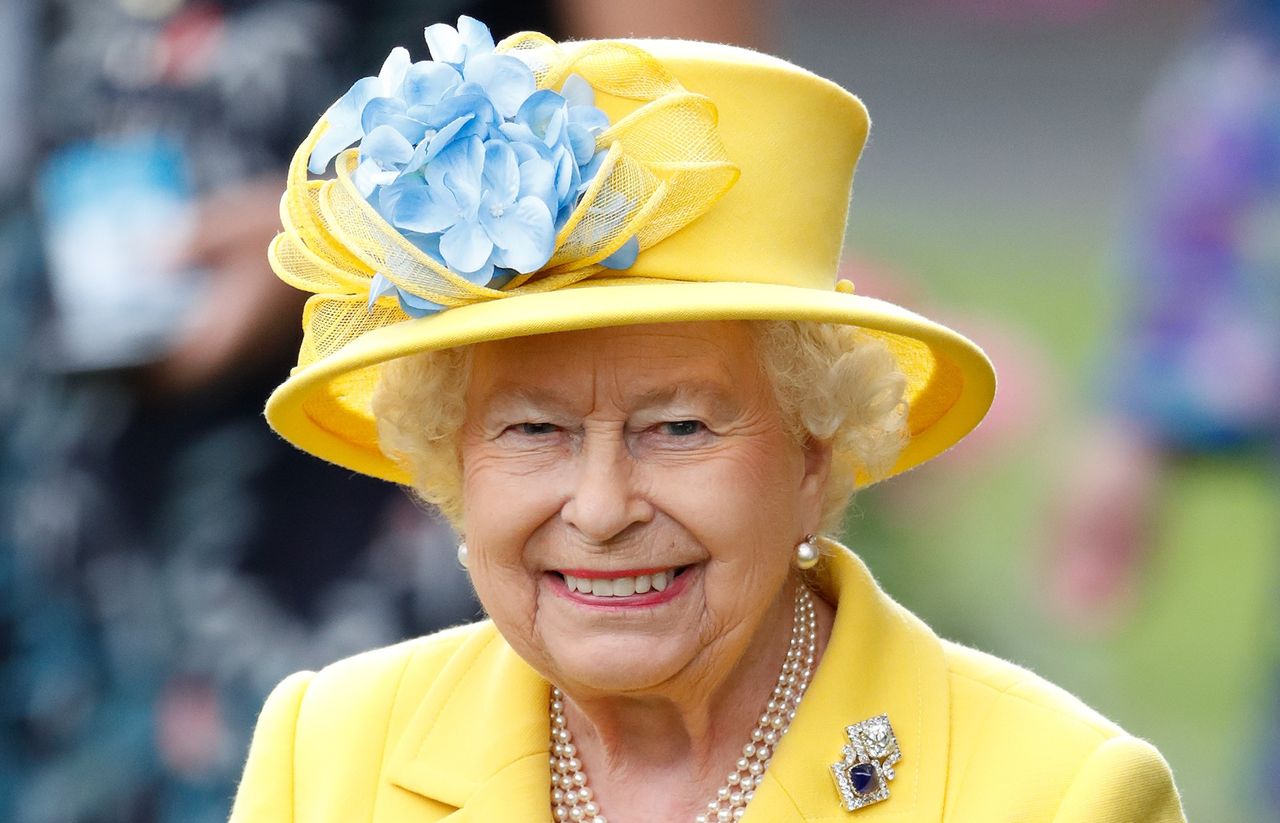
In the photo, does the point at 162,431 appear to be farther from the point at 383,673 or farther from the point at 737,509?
the point at 737,509

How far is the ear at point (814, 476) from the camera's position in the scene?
284cm

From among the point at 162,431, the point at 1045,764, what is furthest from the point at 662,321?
the point at 162,431

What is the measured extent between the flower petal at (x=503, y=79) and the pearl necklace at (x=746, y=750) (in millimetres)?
950

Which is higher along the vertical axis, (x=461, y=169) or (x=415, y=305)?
(x=461, y=169)

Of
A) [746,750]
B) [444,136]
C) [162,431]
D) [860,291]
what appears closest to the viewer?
[444,136]

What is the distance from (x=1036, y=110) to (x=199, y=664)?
3004 mm

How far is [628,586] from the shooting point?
2.65m

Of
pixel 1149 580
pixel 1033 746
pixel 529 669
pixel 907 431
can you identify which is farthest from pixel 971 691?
pixel 1149 580

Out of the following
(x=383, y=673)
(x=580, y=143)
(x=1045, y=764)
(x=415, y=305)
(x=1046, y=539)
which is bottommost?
(x=1046, y=539)

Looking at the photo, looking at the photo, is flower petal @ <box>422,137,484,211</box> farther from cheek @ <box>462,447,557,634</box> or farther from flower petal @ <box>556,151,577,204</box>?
cheek @ <box>462,447,557,634</box>

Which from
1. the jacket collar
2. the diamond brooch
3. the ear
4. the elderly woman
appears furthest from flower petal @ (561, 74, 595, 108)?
the diamond brooch

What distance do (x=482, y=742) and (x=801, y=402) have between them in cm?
75

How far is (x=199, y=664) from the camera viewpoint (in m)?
5.84

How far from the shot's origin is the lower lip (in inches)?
104
